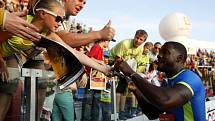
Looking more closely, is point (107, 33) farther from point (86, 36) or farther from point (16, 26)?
point (16, 26)

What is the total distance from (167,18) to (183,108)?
8790mm

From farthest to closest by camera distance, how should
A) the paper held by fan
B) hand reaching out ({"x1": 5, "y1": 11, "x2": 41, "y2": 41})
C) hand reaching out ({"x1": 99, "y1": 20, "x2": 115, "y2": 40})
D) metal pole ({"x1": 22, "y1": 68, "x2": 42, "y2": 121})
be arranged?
the paper held by fan < hand reaching out ({"x1": 99, "y1": 20, "x2": 115, "y2": 40}) < metal pole ({"x1": 22, "y1": 68, "x2": 42, "y2": 121}) < hand reaching out ({"x1": 5, "y1": 11, "x2": 41, "y2": 41})

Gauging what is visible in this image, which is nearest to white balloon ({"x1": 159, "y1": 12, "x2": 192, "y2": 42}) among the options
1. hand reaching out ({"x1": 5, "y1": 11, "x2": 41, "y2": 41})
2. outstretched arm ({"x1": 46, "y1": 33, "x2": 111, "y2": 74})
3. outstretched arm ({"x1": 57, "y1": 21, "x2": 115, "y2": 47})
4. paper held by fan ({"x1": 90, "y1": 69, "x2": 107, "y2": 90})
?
paper held by fan ({"x1": 90, "y1": 69, "x2": 107, "y2": 90})

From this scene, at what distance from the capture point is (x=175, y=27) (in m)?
11.1

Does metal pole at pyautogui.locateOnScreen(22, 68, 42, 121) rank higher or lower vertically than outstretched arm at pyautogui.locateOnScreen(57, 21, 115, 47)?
lower

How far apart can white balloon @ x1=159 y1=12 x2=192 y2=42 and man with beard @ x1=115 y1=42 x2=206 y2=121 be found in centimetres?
805

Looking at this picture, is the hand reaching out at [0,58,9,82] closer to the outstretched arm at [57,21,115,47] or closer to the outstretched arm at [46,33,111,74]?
the outstretched arm at [46,33,111,74]

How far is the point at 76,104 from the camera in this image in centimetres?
574

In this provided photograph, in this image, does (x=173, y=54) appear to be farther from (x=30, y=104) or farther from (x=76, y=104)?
(x=76, y=104)

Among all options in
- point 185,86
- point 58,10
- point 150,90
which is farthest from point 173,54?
point 58,10

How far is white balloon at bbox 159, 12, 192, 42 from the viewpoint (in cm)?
1116

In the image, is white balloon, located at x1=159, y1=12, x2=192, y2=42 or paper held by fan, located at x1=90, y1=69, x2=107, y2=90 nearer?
paper held by fan, located at x1=90, y1=69, x2=107, y2=90

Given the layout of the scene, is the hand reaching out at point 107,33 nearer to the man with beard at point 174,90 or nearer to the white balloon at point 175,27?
the man with beard at point 174,90

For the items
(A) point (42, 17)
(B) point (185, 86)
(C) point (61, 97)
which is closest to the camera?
(A) point (42, 17)
